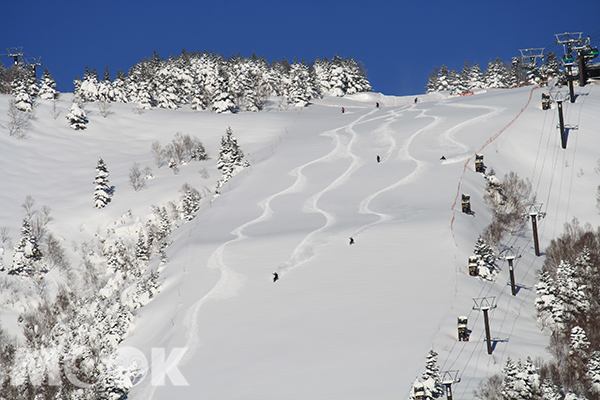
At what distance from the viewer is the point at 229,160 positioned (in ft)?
230

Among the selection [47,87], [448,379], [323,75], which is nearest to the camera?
[448,379]

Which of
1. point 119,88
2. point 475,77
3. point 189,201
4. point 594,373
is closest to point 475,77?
point 475,77

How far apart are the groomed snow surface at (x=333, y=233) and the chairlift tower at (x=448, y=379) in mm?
490

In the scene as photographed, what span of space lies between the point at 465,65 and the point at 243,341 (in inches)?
4376

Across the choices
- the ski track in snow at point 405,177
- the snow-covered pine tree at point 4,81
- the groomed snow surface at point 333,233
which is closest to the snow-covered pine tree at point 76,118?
the groomed snow surface at point 333,233

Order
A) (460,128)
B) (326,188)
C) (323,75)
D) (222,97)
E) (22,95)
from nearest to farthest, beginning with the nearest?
1. (326,188)
2. (460,128)
3. (22,95)
4. (222,97)
5. (323,75)

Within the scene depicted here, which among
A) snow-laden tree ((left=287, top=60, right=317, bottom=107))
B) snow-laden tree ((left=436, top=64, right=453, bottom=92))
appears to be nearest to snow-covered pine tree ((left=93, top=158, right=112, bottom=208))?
snow-laden tree ((left=287, top=60, right=317, bottom=107))

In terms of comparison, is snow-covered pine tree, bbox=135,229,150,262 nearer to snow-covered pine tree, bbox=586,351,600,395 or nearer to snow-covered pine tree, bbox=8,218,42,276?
snow-covered pine tree, bbox=8,218,42,276

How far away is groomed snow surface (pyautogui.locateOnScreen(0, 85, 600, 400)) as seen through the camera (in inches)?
1107

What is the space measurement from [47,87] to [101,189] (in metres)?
44.6

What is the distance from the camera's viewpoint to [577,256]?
37531 millimetres

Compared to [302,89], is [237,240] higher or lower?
lower

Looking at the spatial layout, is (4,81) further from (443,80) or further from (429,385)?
(429,385)

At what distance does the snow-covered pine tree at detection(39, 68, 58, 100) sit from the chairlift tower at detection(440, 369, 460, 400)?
95.9 meters
